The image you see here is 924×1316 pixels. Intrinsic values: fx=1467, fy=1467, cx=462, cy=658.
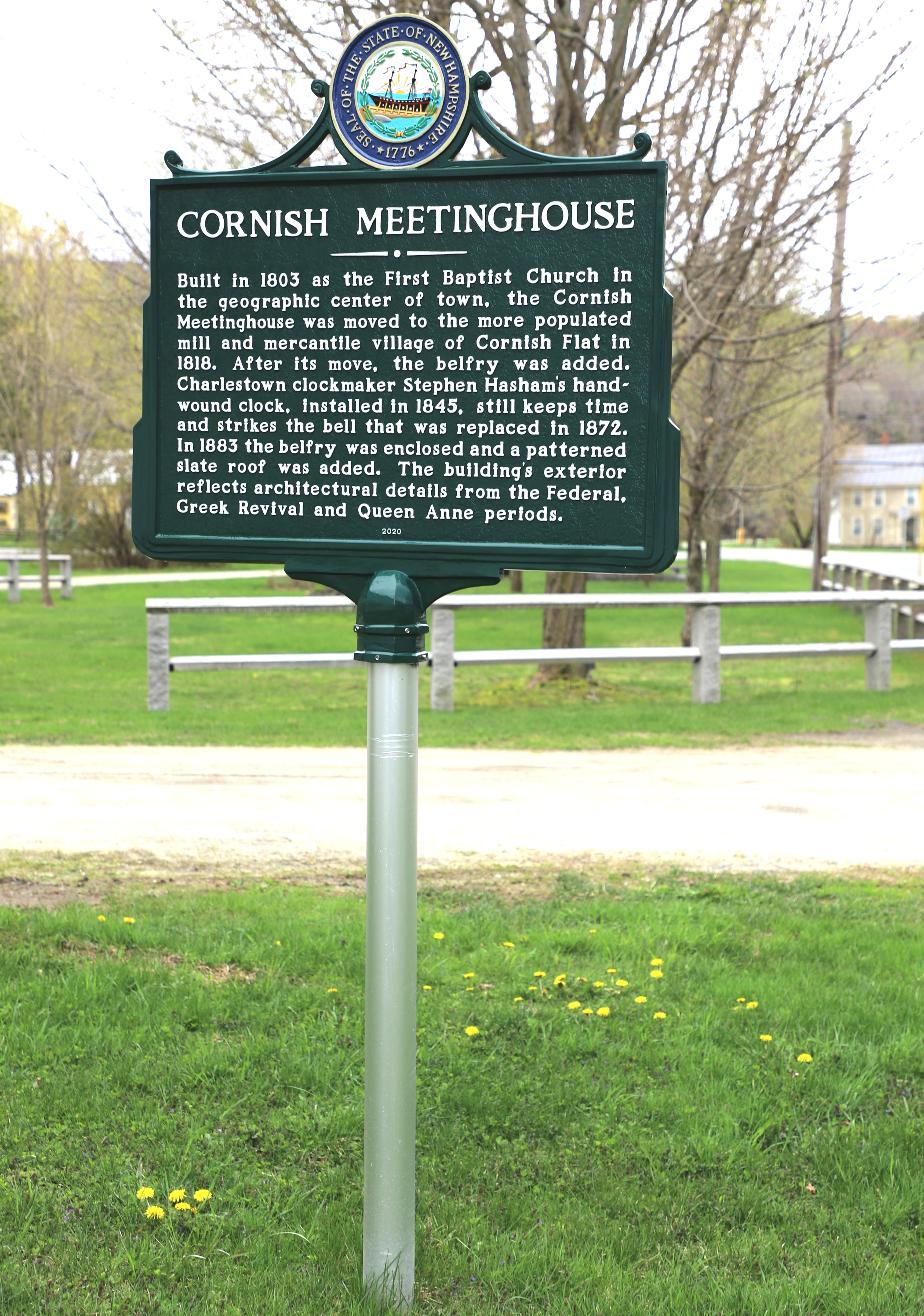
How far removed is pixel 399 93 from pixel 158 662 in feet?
31.9

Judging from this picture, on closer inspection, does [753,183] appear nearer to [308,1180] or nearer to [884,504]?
[308,1180]

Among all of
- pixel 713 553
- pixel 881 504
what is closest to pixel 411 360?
pixel 713 553

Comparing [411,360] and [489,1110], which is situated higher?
[411,360]

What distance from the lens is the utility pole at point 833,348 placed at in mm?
12969

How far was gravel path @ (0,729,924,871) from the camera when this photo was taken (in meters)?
7.25

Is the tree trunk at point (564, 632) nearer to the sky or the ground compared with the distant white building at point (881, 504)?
nearer to the ground

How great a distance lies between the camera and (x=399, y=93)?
10.4 ft

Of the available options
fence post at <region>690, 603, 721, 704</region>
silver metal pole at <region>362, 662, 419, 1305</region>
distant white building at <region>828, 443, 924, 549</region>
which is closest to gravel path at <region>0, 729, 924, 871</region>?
fence post at <region>690, 603, 721, 704</region>

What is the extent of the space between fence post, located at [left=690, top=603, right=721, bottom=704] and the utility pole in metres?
2.81

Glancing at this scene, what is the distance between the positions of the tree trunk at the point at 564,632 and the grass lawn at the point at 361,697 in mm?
337

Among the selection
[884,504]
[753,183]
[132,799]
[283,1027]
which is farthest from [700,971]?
[884,504]

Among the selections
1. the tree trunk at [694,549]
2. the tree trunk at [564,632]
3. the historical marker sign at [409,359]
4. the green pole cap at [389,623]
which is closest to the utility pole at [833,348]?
the tree trunk at [694,549]

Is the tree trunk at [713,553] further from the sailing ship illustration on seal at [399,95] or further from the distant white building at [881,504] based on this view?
the distant white building at [881,504]

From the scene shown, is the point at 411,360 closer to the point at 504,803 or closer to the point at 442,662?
the point at 504,803
